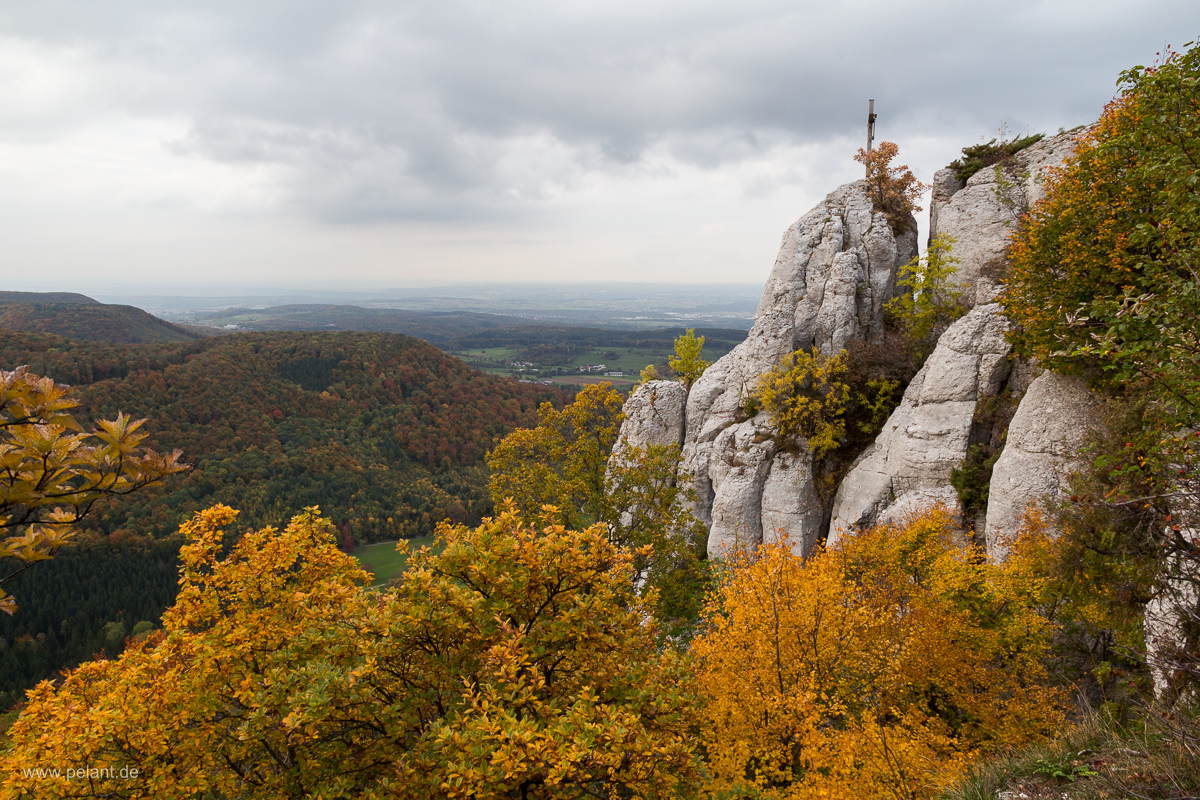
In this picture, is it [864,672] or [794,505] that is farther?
[794,505]

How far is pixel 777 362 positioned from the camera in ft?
101

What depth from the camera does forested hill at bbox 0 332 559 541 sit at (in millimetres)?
124812

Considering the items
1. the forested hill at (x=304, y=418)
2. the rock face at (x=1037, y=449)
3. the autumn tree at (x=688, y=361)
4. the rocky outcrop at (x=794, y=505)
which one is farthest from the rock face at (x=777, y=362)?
the forested hill at (x=304, y=418)

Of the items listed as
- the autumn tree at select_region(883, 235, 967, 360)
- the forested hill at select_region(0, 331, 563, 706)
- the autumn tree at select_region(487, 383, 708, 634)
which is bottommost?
the forested hill at select_region(0, 331, 563, 706)

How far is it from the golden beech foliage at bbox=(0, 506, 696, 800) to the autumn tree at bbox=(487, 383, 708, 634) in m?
14.2

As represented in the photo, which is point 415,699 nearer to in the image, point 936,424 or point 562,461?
point 562,461

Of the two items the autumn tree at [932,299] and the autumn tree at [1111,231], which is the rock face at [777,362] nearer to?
the autumn tree at [932,299]

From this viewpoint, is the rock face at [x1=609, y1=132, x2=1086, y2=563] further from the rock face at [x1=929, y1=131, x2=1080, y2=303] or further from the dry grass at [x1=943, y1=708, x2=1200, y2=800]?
the dry grass at [x1=943, y1=708, x2=1200, y2=800]

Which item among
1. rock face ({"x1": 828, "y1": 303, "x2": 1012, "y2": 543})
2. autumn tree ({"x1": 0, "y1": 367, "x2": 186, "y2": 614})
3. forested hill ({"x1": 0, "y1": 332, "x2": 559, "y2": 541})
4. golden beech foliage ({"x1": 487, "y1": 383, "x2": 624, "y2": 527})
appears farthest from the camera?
forested hill ({"x1": 0, "y1": 332, "x2": 559, "y2": 541})

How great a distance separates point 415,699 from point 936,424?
943 inches

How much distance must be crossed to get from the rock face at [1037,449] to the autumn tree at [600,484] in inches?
464

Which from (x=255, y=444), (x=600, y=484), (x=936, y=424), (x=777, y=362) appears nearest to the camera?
(x=936, y=424)

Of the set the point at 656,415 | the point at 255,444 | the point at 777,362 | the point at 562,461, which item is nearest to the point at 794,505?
the point at 777,362

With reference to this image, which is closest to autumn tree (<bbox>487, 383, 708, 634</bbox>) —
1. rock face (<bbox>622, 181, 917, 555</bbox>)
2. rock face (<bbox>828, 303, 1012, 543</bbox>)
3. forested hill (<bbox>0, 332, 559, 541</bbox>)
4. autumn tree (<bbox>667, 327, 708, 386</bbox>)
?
rock face (<bbox>622, 181, 917, 555</bbox>)
